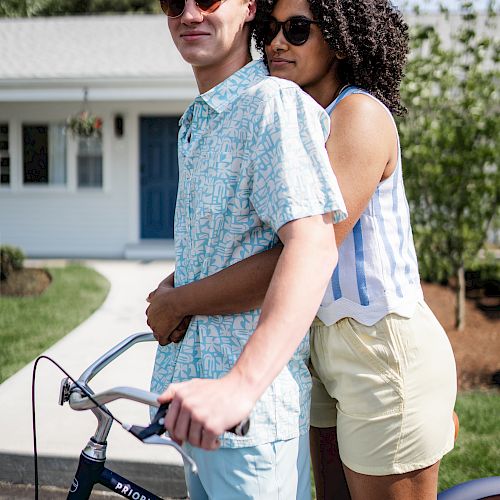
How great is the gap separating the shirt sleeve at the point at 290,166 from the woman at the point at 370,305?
0.61 feet

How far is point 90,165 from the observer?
43.3ft

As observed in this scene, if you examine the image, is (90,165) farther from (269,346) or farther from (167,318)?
(269,346)

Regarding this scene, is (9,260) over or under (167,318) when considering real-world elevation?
under

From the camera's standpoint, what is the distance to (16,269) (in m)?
10.5

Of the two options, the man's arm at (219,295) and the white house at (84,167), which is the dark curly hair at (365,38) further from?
the white house at (84,167)

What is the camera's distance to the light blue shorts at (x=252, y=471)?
1433 millimetres

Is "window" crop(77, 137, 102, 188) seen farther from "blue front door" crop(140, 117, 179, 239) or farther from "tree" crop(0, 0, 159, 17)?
"tree" crop(0, 0, 159, 17)

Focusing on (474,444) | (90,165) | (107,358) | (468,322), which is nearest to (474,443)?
(474,444)

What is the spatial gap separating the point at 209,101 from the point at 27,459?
296 cm

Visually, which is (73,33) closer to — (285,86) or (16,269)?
(16,269)

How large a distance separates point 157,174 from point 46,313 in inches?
222

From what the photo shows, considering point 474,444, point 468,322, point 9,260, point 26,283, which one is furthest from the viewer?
point 9,260

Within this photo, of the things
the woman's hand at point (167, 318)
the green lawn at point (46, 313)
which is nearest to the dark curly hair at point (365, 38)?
the woman's hand at point (167, 318)

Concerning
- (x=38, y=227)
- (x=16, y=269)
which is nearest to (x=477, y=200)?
(x=16, y=269)
